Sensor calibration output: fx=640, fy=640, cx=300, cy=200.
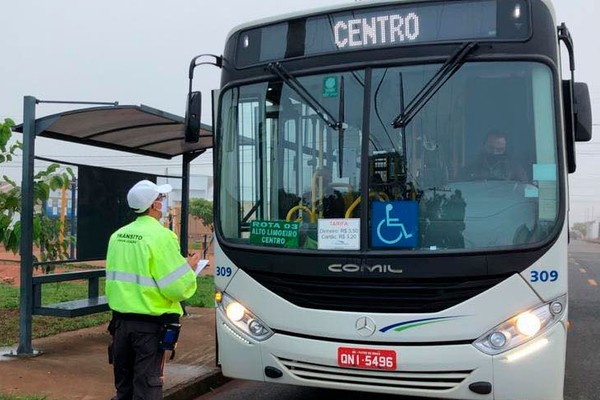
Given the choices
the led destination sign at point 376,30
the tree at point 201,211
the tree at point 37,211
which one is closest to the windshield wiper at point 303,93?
the led destination sign at point 376,30

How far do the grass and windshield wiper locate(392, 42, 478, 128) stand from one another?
3613mm

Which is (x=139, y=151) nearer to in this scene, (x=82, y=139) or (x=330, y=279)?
(x=82, y=139)

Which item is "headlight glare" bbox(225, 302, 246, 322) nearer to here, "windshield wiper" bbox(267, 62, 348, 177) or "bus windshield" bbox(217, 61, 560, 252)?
"bus windshield" bbox(217, 61, 560, 252)

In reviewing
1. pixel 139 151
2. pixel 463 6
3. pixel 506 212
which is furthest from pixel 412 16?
pixel 139 151

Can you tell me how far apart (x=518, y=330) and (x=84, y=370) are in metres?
4.13

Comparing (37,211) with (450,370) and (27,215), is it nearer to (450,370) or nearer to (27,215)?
(27,215)

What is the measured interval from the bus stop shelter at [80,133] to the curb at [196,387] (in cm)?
197

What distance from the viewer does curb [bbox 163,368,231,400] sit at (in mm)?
5579

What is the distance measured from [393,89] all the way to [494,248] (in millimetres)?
1318

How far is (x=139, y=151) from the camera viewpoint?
29.8 ft

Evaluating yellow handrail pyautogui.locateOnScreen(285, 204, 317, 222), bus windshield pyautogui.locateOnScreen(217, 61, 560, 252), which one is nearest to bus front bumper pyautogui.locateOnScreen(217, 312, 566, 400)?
bus windshield pyautogui.locateOnScreen(217, 61, 560, 252)

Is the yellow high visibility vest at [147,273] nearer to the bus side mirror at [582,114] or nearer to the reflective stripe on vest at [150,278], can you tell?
the reflective stripe on vest at [150,278]

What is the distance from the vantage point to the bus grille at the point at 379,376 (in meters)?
4.19

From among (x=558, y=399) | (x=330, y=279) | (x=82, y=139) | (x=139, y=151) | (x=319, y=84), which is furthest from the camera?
(x=139, y=151)
